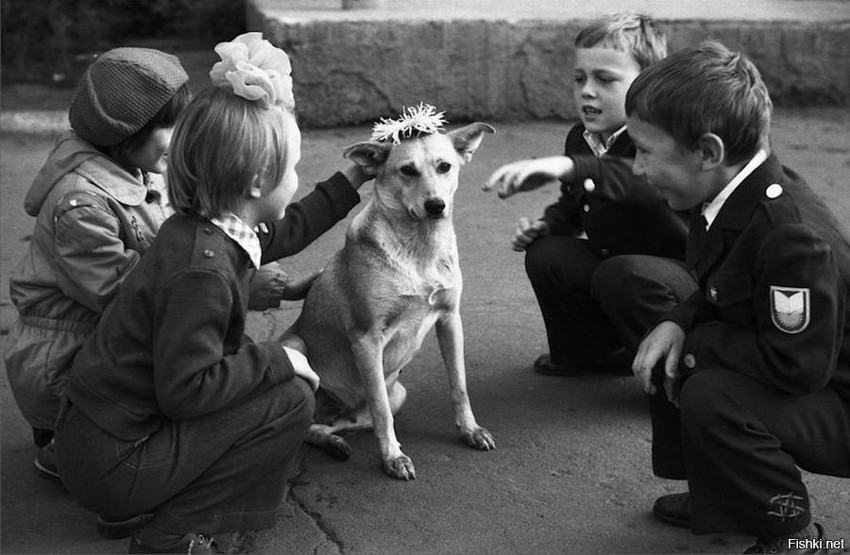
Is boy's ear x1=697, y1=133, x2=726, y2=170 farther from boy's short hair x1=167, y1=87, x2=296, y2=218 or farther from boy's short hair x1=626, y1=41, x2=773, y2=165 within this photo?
boy's short hair x1=167, y1=87, x2=296, y2=218

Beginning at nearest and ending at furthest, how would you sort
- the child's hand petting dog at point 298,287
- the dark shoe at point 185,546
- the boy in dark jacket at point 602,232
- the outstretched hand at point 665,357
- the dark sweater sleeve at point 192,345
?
the dark sweater sleeve at point 192,345
the dark shoe at point 185,546
the outstretched hand at point 665,357
the boy in dark jacket at point 602,232
the child's hand petting dog at point 298,287

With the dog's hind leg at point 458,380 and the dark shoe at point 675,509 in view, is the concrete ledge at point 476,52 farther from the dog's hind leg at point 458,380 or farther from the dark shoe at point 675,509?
the dark shoe at point 675,509

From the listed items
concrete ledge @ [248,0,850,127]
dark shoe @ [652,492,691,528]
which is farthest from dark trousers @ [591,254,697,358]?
concrete ledge @ [248,0,850,127]

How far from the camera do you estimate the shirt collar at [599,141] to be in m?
4.19

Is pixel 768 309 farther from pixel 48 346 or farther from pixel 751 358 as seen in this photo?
pixel 48 346

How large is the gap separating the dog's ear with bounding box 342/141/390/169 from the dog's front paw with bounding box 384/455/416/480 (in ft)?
3.09

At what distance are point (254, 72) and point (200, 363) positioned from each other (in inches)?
30.2

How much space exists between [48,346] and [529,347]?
1.94 meters

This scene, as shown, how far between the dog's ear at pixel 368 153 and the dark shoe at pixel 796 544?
1.63m

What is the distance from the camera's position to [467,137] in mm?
3869

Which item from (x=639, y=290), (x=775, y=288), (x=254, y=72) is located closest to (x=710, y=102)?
(x=775, y=288)

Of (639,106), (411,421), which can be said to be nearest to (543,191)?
(411,421)

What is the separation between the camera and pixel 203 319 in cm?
296

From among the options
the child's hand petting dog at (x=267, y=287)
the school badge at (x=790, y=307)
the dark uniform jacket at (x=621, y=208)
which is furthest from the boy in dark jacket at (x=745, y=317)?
the child's hand petting dog at (x=267, y=287)
